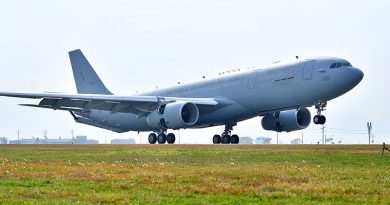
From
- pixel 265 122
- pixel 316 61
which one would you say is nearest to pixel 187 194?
pixel 316 61

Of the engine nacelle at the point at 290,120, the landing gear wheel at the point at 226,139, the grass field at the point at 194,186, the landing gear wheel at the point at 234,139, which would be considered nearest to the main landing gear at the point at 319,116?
the engine nacelle at the point at 290,120

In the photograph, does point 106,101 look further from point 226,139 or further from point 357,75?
point 357,75

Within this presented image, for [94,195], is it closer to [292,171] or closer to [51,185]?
[51,185]

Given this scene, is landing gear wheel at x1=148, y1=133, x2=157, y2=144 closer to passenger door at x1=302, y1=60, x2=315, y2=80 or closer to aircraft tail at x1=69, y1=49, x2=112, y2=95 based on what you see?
aircraft tail at x1=69, y1=49, x2=112, y2=95

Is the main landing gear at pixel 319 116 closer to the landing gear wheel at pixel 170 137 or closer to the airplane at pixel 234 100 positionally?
the airplane at pixel 234 100

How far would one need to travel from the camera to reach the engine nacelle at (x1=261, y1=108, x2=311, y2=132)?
208ft

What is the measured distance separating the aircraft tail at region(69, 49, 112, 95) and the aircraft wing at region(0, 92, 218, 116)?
41.6 ft

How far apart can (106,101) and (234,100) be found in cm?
1145

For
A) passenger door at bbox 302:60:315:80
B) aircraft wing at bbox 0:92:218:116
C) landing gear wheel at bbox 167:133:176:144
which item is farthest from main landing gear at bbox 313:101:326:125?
landing gear wheel at bbox 167:133:176:144

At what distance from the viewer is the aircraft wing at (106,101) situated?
60.8 m

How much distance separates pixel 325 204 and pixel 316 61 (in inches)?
1586

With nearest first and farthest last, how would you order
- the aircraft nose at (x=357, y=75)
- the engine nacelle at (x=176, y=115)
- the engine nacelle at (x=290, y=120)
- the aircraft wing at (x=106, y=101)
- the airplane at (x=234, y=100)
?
the aircraft nose at (x=357, y=75) < the airplane at (x=234, y=100) < the engine nacelle at (x=176, y=115) < the aircraft wing at (x=106, y=101) < the engine nacelle at (x=290, y=120)

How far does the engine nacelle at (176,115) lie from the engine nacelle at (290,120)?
8241 millimetres

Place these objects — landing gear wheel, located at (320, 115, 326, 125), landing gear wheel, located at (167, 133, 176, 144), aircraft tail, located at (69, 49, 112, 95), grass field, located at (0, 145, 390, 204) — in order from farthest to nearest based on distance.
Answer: aircraft tail, located at (69, 49, 112, 95), landing gear wheel, located at (167, 133, 176, 144), landing gear wheel, located at (320, 115, 326, 125), grass field, located at (0, 145, 390, 204)
